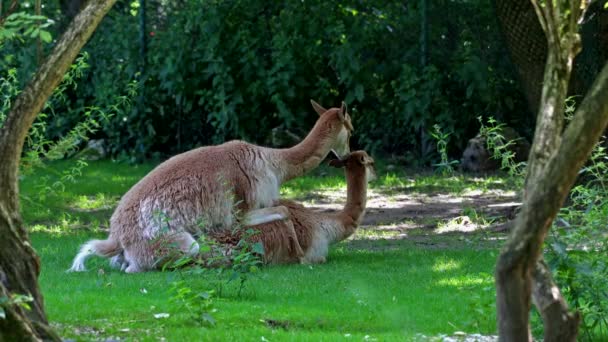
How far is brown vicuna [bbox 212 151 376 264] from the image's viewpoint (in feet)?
34.9

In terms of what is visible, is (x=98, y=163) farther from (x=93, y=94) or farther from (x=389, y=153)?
(x=389, y=153)

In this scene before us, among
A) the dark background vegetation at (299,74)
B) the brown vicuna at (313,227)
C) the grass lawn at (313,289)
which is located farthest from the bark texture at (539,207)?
the dark background vegetation at (299,74)

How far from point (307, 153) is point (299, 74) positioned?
6458 millimetres

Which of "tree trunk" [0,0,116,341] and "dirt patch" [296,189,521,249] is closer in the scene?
"tree trunk" [0,0,116,341]

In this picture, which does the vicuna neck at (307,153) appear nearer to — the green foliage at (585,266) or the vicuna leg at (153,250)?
the vicuna leg at (153,250)

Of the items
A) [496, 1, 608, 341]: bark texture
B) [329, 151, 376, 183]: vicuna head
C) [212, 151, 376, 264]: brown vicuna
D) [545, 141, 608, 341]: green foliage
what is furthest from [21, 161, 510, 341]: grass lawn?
[496, 1, 608, 341]: bark texture

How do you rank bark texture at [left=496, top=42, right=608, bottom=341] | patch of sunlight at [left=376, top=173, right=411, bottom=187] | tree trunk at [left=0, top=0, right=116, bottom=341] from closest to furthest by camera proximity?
bark texture at [left=496, top=42, right=608, bottom=341] < tree trunk at [left=0, top=0, right=116, bottom=341] < patch of sunlight at [left=376, top=173, right=411, bottom=187]

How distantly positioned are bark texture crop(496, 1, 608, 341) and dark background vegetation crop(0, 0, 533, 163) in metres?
10.6

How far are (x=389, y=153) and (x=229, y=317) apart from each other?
Answer: 35.3ft

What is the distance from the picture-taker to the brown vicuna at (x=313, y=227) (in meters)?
10.6

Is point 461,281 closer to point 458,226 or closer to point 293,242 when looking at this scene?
point 293,242

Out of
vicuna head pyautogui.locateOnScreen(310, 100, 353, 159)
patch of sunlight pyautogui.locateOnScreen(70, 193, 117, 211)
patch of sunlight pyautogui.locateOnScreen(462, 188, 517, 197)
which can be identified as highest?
vicuna head pyautogui.locateOnScreen(310, 100, 353, 159)

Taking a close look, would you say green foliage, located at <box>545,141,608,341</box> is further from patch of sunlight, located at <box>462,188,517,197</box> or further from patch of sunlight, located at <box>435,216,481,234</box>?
patch of sunlight, located at <box>462,188,517,197</box>

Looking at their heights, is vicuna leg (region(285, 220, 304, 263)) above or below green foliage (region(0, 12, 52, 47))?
below
